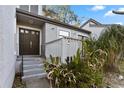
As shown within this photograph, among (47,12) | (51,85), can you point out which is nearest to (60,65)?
(51,85)

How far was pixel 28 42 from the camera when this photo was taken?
35.6ft

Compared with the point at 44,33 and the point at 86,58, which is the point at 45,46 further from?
the point at 86,58

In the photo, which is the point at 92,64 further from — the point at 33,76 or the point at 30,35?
the point at 30,35

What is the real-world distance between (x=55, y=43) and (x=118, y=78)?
12.4ft

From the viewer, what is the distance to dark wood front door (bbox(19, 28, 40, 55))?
34.2ft

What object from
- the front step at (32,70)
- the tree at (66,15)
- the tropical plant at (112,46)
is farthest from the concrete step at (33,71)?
the tree at (66,15)

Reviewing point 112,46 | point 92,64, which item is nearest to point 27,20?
point 112,46

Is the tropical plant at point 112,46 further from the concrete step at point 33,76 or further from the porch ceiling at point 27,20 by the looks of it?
the porch ceiling at point 27,20

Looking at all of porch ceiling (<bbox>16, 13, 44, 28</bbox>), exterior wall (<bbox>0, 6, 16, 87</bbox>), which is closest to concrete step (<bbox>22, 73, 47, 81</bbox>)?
exterior wall (<bbox>0, 6, 16, 87</bbox>)

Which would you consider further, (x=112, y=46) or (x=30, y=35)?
(x=30, y=35)

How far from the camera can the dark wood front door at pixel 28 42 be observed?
10.4m

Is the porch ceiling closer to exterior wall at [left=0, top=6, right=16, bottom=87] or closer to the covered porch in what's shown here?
the covered porch

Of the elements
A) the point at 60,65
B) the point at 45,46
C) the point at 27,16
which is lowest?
the point at 60,65
